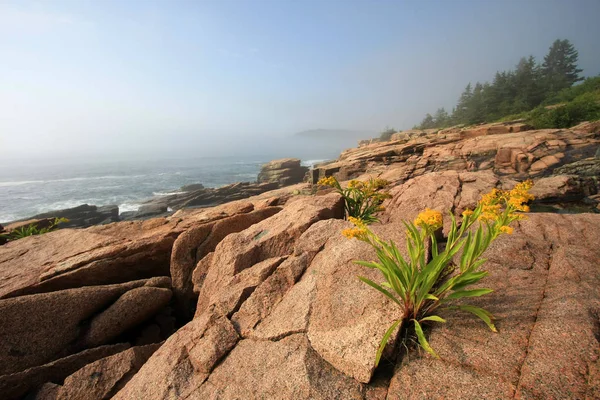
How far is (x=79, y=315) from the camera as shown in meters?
4.92

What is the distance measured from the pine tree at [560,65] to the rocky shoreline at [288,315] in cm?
7177

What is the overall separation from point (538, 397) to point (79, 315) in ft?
22.9

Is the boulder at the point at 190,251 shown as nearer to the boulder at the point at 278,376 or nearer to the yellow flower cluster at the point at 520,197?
the boulder at the point at 278,376

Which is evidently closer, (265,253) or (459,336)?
(459,336)

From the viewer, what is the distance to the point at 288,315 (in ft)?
11.5

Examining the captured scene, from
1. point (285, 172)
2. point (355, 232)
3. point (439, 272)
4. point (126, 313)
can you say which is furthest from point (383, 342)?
point (285, 172)

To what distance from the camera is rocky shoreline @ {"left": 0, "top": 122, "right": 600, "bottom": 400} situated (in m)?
2.37

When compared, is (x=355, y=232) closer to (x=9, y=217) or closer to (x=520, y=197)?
(x=520, y=197)

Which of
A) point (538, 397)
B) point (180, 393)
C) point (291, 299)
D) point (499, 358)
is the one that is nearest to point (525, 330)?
point (499, 358)

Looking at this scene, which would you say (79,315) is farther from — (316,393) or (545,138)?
(545,138)

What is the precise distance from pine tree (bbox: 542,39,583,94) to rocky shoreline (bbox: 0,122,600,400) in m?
71.8

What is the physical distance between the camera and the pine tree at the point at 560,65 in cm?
5450

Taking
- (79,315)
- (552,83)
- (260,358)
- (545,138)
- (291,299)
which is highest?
(552,83)

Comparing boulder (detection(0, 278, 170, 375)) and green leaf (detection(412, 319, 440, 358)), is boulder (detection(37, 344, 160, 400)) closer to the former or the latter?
boulder (detection(0, 278, 170, 375))
